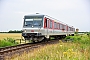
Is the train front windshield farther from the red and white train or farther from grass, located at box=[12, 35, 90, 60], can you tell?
grass, located at box=[12, 35, 90, 60]

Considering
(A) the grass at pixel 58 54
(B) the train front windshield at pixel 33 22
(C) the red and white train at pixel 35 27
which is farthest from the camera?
(B) the train front windshield at pixel 33 22

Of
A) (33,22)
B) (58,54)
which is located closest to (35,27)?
(33,22)

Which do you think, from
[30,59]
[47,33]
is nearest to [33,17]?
[47,33]

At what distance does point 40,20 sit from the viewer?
20031 millimetres

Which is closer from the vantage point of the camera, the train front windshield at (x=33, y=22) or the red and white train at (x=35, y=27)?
the red and white train at (x=35, y=27)

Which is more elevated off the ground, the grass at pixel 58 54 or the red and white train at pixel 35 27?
the red and white train at pixel 35 27

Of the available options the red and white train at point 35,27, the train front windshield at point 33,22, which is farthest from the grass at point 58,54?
the train front windshield at point 33,22

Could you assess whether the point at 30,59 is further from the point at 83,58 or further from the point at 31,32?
the point at 31,32

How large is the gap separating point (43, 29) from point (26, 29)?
1.57 m

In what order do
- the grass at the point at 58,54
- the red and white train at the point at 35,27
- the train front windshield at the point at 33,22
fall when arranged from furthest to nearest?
the train front windshield at the point at 33,22 → the red and white train at the point at 35,27 → the grass at the point at 58,54

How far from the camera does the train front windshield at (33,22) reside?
65.4ft

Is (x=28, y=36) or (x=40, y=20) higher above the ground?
(x=40, y=20)

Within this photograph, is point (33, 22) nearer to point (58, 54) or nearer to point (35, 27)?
point (35, 27)

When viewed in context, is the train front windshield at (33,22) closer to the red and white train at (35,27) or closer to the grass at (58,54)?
the red and white train at (35,27)
